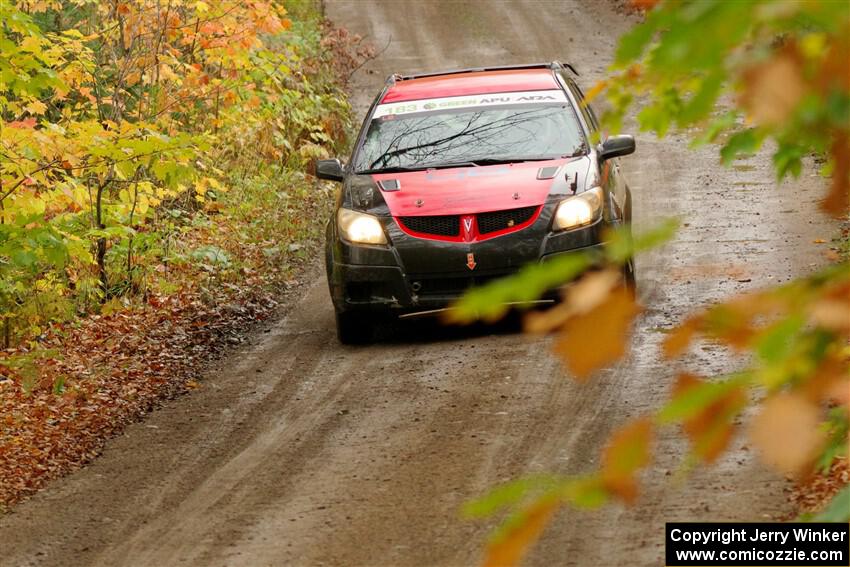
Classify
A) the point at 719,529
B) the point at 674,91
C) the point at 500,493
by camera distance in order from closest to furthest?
the point at 500,493, the point at 674,91, the point at 719,529

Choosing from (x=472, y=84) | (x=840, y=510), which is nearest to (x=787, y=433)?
(x=840, y=510)

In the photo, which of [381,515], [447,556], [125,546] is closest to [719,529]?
[447,556]

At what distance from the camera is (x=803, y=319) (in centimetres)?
135

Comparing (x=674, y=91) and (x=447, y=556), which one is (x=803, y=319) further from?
(x=447, y=556)

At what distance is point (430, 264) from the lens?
29.2 feet

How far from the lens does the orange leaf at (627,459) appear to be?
132 centimetres

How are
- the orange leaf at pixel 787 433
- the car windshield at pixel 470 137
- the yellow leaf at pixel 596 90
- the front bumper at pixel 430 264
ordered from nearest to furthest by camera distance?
the orange leaf at pixel 787 433
the yellow leaf at pixel 596 90
the front bumper at pixel 430 264
the car windshield at pixel 470 137

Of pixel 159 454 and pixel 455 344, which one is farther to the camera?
pixel 455 344

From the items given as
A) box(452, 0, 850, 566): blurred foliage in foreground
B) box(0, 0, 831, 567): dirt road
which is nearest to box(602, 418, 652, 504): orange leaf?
box(452, 0, 850, 566): blurred foliage in foreground

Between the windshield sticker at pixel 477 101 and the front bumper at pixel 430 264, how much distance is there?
1.55 m

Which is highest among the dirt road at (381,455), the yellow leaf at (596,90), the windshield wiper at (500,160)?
the yellow leaf at (596,90)

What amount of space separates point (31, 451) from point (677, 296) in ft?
17.3

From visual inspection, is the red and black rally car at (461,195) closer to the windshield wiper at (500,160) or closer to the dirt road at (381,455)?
the windshield wiper at (500,160)

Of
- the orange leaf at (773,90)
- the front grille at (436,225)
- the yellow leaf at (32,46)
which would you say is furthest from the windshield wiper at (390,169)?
the orange leaf at (773,90)
